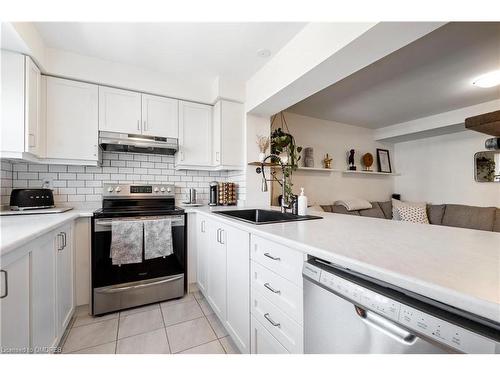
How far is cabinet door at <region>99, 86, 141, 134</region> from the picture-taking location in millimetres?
2137

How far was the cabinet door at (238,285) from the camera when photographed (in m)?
1.31

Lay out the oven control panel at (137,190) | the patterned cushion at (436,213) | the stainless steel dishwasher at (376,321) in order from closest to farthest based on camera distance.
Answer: the stainless steel dishwasher at (376,321)
the oven control panel at (137,190)
the patterned cushion at (436,213)

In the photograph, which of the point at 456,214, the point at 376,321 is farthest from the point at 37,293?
the point at 456,214

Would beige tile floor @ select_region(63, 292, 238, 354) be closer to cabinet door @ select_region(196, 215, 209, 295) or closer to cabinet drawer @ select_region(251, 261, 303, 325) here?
cabinet door @ select_region(196, 215, 209, 295)

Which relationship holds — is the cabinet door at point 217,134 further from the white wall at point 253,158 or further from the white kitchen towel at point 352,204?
the white kitchen towel at point 352,204

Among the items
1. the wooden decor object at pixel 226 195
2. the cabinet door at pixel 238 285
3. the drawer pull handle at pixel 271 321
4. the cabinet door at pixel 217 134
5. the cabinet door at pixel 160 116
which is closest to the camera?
the drawer pull handle at pixel 271 321

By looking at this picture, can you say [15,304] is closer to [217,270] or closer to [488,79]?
[217,270]

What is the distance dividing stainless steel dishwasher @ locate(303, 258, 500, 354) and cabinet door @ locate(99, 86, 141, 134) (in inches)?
88.1

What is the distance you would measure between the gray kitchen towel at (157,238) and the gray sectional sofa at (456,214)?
225 cm

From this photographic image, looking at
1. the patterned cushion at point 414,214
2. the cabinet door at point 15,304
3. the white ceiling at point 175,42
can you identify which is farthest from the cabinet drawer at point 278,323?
the patterned cushion at point 414,214

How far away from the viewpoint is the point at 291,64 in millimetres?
1778

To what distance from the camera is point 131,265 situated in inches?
76.5
